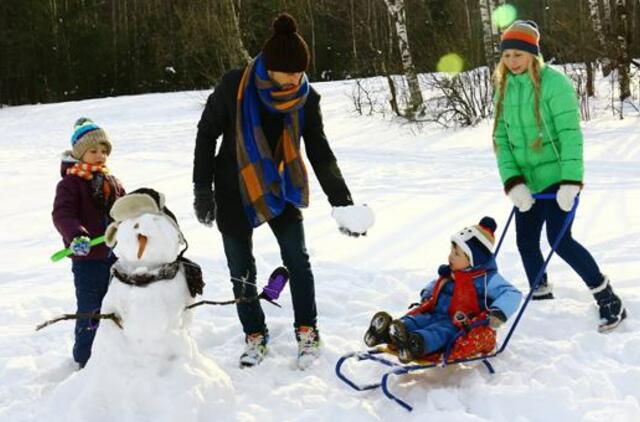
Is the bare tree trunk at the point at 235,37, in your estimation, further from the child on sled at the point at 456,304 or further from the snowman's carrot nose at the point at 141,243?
the snowman's carrot nose at the point at 141,243

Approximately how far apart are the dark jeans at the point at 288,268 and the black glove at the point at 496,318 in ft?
3.27

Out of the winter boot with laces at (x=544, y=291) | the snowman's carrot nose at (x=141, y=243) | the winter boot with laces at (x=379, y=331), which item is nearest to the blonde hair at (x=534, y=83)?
the winter boot with laces at (x=544, y=291)

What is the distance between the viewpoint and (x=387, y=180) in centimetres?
898

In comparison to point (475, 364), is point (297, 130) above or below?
above

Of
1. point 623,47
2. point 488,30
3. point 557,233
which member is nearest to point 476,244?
point 557,233

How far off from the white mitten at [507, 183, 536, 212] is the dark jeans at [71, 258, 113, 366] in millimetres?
2260

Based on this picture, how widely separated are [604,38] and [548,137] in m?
12.2

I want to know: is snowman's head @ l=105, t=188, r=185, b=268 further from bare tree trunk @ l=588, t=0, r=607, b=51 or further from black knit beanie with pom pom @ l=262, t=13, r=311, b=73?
bare tree trunk @ l=588, t=0, r=607, b=51

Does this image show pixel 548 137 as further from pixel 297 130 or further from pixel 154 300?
pixel 154 300

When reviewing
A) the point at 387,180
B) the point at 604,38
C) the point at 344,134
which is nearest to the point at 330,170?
the point at 387,180

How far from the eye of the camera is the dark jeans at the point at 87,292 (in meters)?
3.54

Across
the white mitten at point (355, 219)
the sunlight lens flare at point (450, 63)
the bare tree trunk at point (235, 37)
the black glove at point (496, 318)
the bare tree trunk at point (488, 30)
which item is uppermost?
the bare tree trunk at point (235, 37)

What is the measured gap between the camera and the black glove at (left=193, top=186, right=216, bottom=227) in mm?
3359

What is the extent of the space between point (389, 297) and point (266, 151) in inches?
63.9
